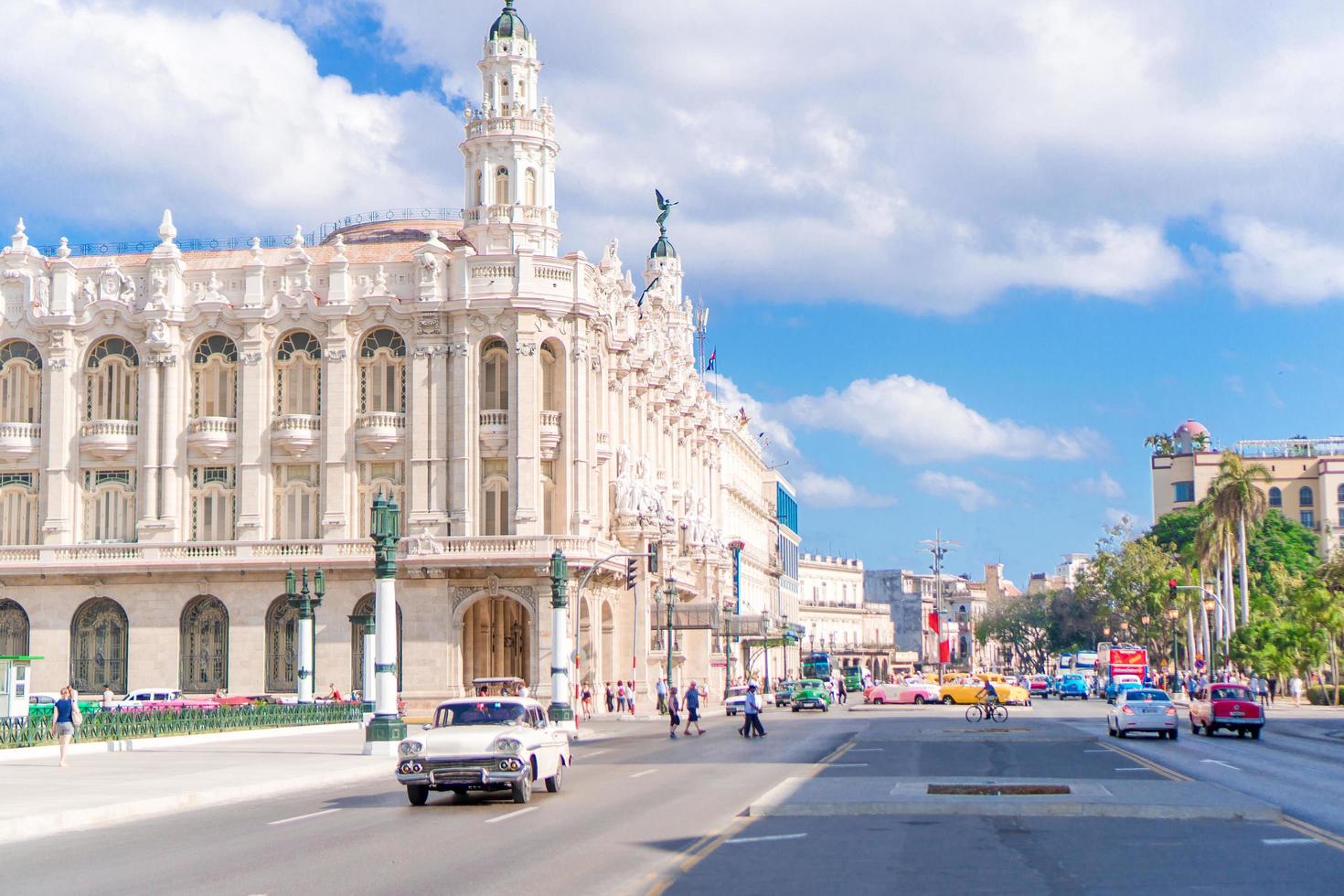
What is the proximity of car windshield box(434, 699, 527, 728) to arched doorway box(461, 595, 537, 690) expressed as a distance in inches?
1702

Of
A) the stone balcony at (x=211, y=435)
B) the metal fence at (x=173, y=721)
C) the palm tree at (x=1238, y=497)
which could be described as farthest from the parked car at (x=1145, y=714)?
the palm tree at (x=1238, y=497)

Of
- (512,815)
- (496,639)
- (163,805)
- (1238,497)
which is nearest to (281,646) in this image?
(496,639)

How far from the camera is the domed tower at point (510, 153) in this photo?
234 feet

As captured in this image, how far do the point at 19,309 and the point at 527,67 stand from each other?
25.5 meters

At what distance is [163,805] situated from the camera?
24.2 m

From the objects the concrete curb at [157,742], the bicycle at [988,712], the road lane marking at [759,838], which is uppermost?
the road lane marking at [759,838]

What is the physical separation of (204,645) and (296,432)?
9.99 metres

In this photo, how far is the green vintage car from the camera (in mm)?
74875

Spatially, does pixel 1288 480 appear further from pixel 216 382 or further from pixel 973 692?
pixel 216 382

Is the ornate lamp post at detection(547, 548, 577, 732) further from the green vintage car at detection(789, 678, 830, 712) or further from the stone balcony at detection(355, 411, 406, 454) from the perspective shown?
the green vintage car at detection(789, 678, 830, 712)

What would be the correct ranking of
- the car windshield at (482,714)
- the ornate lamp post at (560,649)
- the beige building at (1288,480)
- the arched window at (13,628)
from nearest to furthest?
the car windshield at (482,714)
the ornate lamp post at (560,649)
the arched window at (13,628)
the beige building at (1288,480)

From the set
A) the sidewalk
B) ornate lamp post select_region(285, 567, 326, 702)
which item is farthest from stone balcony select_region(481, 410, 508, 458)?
the sidewalk

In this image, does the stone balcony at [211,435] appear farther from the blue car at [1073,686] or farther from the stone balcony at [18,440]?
the blue car at [1073,686]

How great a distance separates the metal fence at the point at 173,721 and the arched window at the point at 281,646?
12.2 metres
